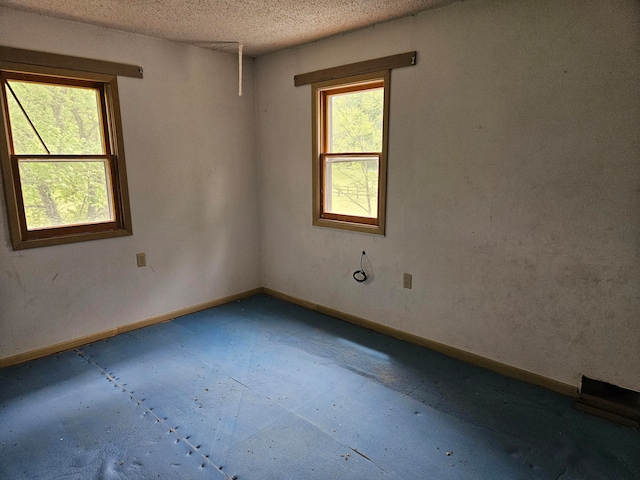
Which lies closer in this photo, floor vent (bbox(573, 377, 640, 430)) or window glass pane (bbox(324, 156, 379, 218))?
floor vent (bbox(573, 377, 640, 430))

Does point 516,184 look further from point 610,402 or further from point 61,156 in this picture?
point 61,156

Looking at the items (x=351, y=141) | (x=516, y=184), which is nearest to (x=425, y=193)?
(x=516, y=184)

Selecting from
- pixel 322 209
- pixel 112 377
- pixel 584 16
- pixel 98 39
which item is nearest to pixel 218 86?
pixel 98 39

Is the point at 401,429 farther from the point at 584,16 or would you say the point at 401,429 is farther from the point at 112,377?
the point at 584,16

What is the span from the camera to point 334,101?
361 centimetres

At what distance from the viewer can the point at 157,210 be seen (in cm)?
358

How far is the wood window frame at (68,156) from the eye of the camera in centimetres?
275

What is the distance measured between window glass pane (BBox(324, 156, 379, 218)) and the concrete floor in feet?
3.85

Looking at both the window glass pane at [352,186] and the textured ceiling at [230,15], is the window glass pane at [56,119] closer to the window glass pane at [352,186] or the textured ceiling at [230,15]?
the textured ceiling at [230,15]

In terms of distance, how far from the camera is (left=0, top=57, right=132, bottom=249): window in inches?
111

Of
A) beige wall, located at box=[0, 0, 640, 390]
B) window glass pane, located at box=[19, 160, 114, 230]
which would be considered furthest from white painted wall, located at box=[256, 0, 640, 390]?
A: window glass pane, located at box=[19, 160, 114, 230]

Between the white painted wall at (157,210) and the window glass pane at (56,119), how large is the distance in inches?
9.6

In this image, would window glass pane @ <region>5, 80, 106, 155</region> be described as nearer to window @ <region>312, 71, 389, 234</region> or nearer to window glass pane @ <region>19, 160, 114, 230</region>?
window glass pane @ <region>19, 160, 114, 230</region>

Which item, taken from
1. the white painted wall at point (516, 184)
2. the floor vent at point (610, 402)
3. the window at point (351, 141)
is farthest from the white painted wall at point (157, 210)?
the floor vent at point (610, 402)
